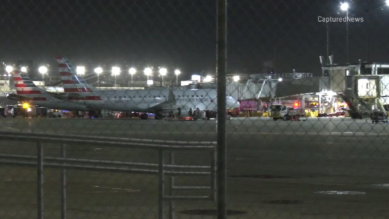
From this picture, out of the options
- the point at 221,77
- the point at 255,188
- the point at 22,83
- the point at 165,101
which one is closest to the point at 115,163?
the point at 221,77

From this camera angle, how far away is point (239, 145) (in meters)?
23.9

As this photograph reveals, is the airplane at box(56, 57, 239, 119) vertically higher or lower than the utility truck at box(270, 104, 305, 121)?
higher

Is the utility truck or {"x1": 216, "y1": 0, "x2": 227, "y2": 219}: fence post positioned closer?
{"x1": 216, "y1": 0, "x2": 227, "y2": 219}: fence post

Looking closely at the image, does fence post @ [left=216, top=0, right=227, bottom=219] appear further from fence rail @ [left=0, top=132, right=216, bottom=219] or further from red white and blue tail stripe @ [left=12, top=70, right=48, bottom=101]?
red white and blue tail stripe @ [left=12, top=70, right=48, bottom=101]

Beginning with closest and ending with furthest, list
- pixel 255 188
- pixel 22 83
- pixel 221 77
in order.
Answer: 1. pixel 221 77
2. pixel 255 188
3. pixel 22 83

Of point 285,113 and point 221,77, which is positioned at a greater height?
point 221,77

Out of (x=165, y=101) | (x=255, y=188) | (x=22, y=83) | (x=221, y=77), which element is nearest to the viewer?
(x=221, y=77)

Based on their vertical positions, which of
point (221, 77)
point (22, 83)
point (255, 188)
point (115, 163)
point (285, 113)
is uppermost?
point (22, 83)

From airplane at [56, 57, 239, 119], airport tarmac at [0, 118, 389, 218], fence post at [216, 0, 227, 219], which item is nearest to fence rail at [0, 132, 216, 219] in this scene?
fence post at [216, 0, 227, 219]

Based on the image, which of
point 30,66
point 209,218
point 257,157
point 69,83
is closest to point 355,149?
point 257,157

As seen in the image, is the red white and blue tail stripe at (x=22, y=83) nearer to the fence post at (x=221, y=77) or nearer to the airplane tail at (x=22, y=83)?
the airplane tail at (x=22, y=83)

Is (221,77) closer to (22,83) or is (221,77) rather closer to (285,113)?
(22,83)

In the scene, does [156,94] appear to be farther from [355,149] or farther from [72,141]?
[72,141]

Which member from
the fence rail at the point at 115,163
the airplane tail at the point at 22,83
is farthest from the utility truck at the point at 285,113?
the fence rail at the point at 115,163
